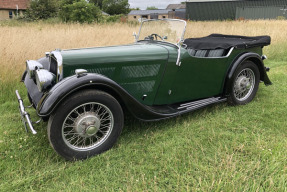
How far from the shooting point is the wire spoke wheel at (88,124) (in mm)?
2463

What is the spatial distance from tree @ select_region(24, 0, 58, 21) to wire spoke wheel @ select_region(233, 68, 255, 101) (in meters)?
23.6

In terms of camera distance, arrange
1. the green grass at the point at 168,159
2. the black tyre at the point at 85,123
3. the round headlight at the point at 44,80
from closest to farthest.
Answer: the green grass at the point at 168,159 < the black tyre at the point at 85,123 < the round headlight at the point at 44,80

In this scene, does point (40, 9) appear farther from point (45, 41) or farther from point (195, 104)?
point (195, 104)

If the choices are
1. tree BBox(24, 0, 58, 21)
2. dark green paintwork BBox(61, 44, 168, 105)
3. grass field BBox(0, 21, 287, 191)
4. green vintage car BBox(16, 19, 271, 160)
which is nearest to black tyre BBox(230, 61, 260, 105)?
green vintage car BBox(16, 19, 271, 160)

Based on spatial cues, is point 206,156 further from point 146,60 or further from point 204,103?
point 146,60

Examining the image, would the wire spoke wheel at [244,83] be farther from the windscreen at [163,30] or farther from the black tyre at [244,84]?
the windscreen at [163,30]

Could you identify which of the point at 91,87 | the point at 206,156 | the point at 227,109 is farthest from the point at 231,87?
the point at 91,87

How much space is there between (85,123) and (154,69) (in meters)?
1.18

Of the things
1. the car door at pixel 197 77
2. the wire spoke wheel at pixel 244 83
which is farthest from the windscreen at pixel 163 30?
the wire spoke wheel at pixel 244 83

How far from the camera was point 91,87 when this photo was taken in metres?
2.46

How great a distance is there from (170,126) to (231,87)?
133 centimetres

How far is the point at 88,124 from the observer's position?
2.50 meters

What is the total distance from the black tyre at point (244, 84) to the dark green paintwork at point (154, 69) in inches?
10.4

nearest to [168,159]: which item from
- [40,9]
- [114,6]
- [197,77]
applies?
[197,77]
